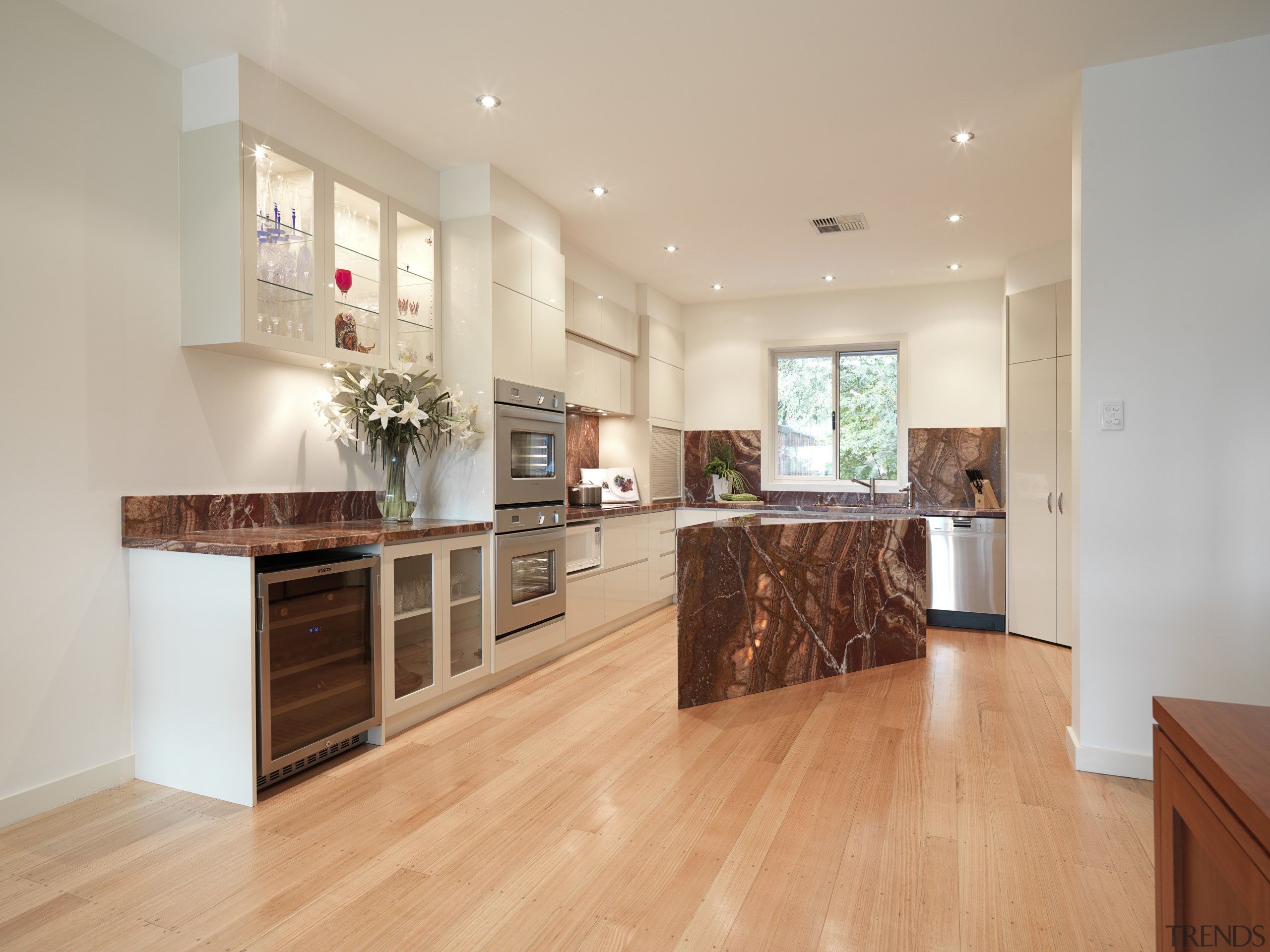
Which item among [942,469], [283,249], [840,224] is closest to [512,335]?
[283,249]

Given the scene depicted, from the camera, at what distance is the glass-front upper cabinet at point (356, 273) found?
3.01m

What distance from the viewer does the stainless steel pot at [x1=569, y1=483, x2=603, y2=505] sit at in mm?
4902

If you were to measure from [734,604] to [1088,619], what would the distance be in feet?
4.77

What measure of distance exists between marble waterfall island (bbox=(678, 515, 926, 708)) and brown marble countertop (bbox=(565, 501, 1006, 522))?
0.56m

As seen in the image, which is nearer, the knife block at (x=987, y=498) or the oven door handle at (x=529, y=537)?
the oven door handle at (x=529, y=537)

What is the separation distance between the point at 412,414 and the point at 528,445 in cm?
76

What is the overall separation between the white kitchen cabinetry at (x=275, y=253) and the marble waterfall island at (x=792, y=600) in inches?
69.6

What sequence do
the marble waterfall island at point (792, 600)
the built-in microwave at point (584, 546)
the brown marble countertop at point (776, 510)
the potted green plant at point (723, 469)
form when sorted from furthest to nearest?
the potted green plant at point (723, 469), the brown marble countertop at point (776, 510), the built-in microwave at point (584, 546), the marble waterfall island at point (792, 600)

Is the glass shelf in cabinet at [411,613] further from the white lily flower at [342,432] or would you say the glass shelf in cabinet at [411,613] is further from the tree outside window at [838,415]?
the tree outside window at [838,415]

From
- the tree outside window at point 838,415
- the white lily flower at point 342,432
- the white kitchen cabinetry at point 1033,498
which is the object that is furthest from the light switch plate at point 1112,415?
the tree outside window at point 838,415

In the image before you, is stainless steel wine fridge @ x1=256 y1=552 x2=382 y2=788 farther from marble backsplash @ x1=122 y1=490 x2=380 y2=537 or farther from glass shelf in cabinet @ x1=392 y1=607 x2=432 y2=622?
marble backsplash @ x1=122 y1=490 x2=380 y2=537

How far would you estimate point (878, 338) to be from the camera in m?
6.02

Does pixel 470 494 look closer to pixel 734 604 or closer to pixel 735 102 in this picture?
pixel 734 604

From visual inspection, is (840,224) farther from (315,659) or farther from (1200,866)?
(1200,866)
